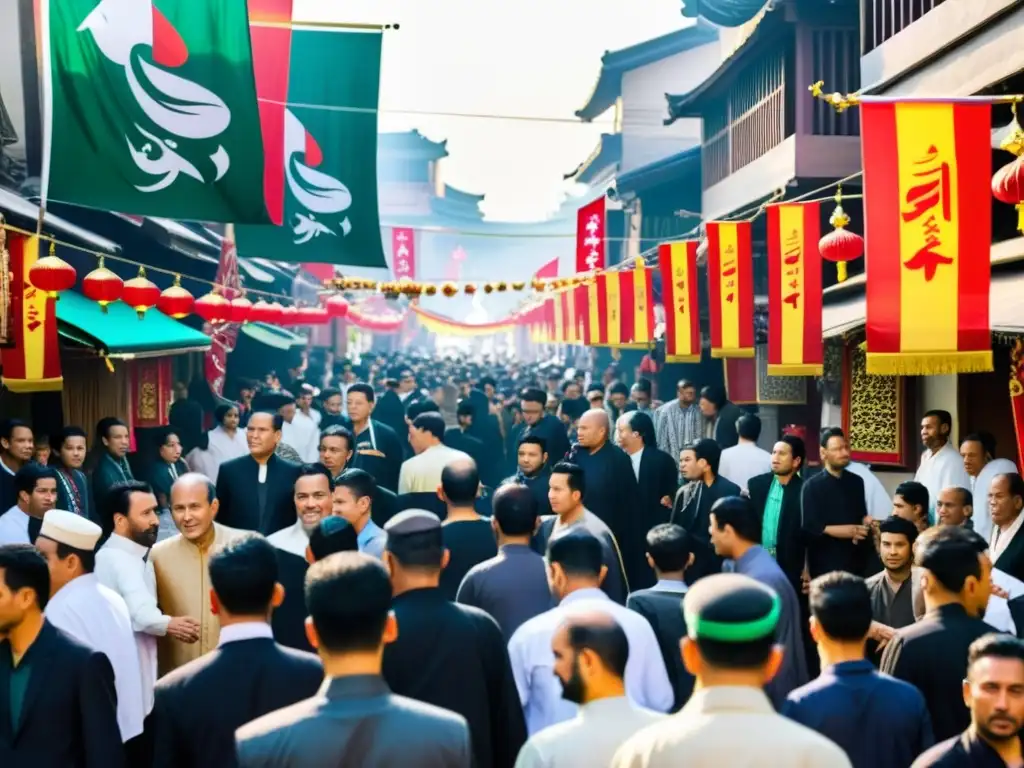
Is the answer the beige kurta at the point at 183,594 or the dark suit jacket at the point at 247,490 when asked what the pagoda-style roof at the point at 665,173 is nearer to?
the dark suit jacket at the point at 247,490

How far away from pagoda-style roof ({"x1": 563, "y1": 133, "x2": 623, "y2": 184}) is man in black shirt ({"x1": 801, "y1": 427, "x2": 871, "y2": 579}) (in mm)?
32406

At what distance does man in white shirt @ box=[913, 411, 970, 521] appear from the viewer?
1066cm

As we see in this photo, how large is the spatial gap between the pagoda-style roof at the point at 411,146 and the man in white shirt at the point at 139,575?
69.8 metres

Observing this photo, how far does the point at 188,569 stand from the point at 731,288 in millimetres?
8302

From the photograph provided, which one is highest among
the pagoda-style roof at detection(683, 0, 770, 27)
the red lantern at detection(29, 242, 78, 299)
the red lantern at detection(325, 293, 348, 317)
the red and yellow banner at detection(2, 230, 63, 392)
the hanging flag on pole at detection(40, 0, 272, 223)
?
the pagoda-style roof at detection(683, 0, 770, 27)

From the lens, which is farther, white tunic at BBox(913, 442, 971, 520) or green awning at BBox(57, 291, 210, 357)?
green awning at BBox(57, 291, 210, 357)

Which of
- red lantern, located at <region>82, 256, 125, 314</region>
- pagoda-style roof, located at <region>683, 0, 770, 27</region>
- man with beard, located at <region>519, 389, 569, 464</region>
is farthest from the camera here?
pagoda-style roof, located at <region>683, 0, 770, 27</region>

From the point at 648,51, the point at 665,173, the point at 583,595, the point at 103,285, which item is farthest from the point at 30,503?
the point at 648,51

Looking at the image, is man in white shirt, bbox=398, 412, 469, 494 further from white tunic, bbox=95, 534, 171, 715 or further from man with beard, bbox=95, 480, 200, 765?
white tunic, bbox=95, 534, 171, 715

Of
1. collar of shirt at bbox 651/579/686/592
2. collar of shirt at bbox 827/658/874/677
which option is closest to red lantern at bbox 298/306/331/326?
collar of shirt at bbox 651/579/686/592

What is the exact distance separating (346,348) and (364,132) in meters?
44.4

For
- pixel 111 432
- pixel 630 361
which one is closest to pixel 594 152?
pixel 630 361

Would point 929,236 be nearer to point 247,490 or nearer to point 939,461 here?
point 939,461

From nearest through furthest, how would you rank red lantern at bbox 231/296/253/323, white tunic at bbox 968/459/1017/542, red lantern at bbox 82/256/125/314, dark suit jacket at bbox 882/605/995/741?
1. dark suit jacket at bbox 882/605/995/741
2. white tunic at bbox 968/459/1017/542
3. red lantern at bbox 82/256/125/314
4. red lantern at bbox 231/296/253/323
